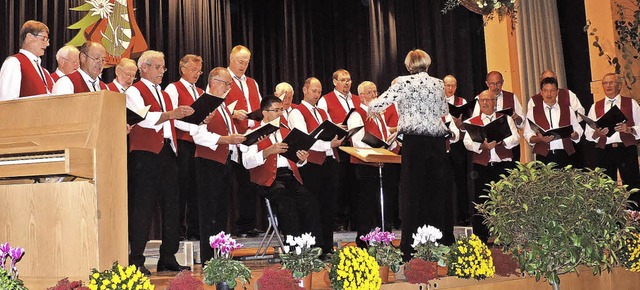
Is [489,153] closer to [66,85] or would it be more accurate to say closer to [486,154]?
[486,154]

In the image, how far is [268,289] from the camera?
350 cm

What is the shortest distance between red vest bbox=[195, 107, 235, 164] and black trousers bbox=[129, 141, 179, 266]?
0.18 metres

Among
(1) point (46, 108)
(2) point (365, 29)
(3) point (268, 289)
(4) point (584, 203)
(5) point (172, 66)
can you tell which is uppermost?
(2) point (365, 29)

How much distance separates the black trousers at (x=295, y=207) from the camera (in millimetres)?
5395

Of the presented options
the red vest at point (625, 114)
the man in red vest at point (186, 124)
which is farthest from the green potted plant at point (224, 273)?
the red vest at point (625, 114)

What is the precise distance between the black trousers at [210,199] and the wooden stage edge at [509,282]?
245mm

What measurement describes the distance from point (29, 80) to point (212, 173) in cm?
130

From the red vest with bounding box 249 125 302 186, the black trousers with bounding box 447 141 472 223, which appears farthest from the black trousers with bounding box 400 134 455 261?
the black trousers with bounding box 447 141 472 223

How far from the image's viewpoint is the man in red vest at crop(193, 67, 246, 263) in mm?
4945

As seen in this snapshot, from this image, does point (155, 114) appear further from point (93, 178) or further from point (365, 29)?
point (365, 29)

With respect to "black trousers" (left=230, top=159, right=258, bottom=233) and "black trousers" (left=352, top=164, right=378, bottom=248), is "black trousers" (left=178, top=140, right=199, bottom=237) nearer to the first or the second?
"black trousers" (left=230, top=159, right=258, bottom=233)

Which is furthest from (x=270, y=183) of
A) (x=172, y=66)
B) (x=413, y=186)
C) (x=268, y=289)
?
(x=172, y=66)

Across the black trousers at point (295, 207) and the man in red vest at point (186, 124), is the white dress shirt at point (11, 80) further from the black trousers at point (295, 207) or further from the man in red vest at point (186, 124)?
the black trousers at point (295, 207)

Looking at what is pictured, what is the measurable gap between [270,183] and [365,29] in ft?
15.9
